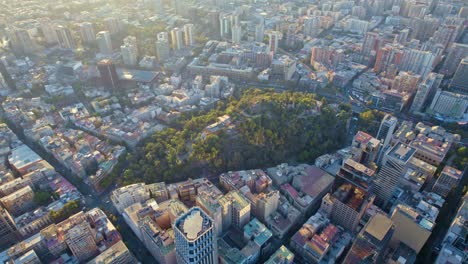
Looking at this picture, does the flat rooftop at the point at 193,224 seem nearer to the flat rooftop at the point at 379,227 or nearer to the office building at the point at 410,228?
the flat rooftop at the point at 379,227

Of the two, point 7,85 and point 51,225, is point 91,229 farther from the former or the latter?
point 7,85

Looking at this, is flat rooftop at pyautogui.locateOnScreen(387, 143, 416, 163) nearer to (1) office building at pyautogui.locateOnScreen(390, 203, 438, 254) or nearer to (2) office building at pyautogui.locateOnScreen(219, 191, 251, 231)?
(1) office building at pyautogui.locateOnScreen(390, 203, 438, 254)

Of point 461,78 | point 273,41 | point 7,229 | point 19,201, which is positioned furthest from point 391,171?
point 273,41

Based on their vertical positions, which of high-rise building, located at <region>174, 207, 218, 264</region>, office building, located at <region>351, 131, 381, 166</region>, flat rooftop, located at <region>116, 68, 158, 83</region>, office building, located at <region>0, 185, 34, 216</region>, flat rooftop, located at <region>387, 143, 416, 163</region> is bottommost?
office building, located at <region>0, 185, 34, 216</region>

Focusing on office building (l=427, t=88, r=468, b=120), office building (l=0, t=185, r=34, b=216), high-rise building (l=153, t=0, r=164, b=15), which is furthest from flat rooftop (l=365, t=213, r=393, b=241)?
high-rise building (l=153, t=0, r=164, b=15)

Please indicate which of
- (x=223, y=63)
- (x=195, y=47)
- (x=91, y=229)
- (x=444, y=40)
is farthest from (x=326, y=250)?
(x=444, y=40)

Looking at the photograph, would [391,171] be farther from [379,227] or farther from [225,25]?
[225,25]
